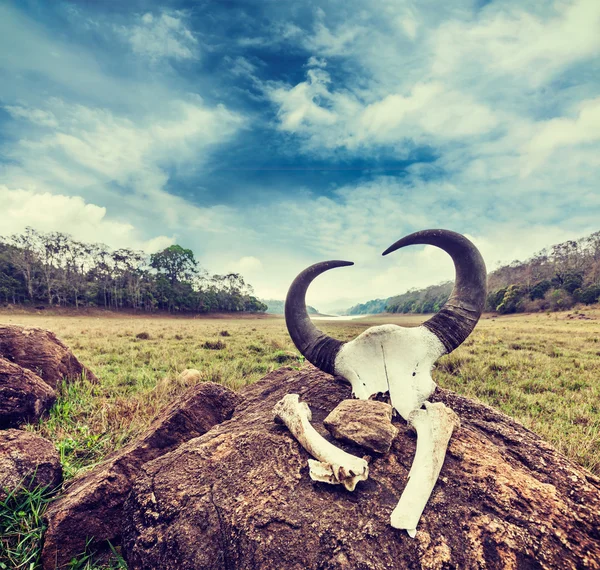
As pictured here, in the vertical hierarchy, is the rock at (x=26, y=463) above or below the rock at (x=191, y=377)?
above

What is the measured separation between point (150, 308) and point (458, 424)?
65.5 meters

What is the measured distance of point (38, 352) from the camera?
170 inches

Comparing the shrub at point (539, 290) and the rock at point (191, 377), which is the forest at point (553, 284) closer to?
the shrub at point (539, 290)

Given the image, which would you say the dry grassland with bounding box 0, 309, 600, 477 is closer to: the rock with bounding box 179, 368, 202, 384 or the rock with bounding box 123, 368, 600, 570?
the rock with bounding box 179, 368, 202, 384

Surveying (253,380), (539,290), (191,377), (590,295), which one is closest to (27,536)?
(191,377)

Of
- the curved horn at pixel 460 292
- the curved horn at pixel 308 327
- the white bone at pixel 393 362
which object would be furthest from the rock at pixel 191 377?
the curved horn at pixel 460 292

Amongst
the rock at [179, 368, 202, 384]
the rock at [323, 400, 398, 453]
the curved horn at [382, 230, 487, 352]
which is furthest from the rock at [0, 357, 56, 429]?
the curved horn at [382, 230, 487, 352]

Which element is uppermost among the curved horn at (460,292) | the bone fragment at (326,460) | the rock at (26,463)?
the curved horn at (460,292)

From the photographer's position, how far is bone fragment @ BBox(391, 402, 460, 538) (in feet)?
4.76

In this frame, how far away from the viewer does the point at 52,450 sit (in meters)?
2.40

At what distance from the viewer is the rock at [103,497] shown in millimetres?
1796

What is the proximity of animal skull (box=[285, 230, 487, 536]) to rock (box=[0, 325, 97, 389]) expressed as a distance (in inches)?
153

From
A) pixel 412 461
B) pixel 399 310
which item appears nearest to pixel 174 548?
pixel 412 461

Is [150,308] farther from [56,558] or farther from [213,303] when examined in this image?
[56,558]
